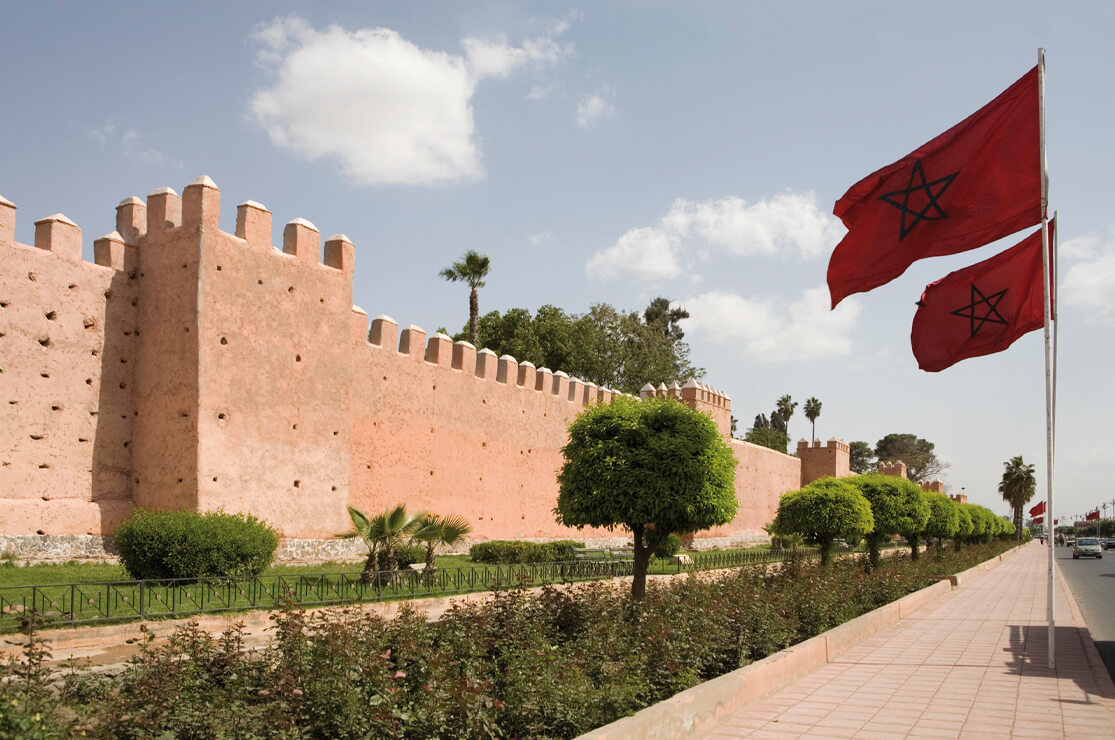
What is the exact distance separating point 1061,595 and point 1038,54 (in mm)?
16838

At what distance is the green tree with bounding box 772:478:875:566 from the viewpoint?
68.5 ft

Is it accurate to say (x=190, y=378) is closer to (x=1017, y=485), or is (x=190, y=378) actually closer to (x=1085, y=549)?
(x=1085, y=549)

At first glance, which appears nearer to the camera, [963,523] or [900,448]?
[963,523]

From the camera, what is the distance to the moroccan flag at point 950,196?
338 inches

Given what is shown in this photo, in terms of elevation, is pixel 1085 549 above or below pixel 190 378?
below

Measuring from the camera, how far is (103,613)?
1070cm

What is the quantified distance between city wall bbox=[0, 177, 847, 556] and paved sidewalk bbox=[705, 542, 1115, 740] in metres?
11.4

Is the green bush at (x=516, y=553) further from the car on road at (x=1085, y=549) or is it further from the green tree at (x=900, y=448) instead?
the green tree at (x=900, y=448)

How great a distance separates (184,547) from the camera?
12.8 meters

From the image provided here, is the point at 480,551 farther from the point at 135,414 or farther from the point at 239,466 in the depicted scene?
the point at 135,414

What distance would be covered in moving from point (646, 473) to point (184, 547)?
21.6ft

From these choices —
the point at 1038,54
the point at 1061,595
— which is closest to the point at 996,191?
the point at 1038,54

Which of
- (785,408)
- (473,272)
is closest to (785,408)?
(785,408)

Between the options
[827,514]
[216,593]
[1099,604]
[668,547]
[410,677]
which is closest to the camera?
[410,677]
